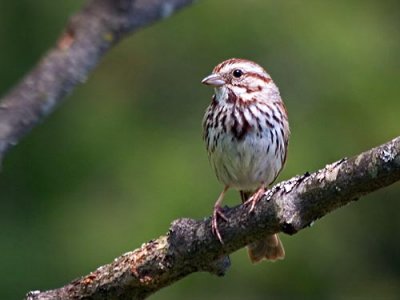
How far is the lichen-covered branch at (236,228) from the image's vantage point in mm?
5113

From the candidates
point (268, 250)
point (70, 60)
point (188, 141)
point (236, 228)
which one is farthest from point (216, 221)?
point (188, 141)

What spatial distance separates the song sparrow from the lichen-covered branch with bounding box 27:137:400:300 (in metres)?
1.01

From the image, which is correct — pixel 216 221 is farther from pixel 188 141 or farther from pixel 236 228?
pixel 188 141

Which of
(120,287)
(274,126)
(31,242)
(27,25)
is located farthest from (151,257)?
(27,25)

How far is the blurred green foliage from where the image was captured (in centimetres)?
1084

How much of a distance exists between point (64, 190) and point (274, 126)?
16.7 feet

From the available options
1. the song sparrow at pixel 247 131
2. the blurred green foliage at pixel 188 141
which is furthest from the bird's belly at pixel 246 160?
the blurred green foliage at pixel 188 141

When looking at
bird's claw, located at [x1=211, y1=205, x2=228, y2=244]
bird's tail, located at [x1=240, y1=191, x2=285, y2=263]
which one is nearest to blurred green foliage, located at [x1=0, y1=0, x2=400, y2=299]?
bird's tail, located at [x1=240, y1=191, x2=285, y2=263]

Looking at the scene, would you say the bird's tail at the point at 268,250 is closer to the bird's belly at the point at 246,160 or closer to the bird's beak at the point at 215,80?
the bird's belly at the point at 246,160

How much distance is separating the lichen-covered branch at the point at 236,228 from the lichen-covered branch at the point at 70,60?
2.81 ft

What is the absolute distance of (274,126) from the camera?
7.00 m

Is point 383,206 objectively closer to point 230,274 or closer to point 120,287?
point 230,274

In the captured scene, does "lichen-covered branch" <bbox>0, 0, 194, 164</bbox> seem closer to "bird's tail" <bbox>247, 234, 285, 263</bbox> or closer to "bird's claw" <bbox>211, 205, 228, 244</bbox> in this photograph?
"bird's claw" <bbox>211, 205, 228, 244</bbox>

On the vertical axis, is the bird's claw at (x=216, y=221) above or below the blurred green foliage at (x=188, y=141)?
below
